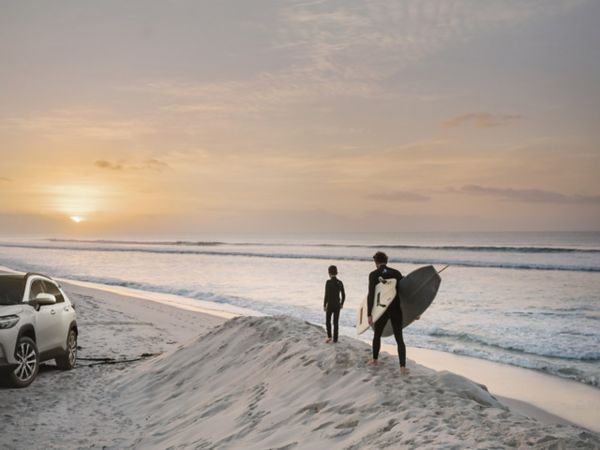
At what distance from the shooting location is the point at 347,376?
7.46 metres

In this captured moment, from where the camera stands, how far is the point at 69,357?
11070 millimetres

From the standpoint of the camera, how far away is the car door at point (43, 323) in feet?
32.3

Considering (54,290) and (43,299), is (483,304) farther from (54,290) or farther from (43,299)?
(43,299)

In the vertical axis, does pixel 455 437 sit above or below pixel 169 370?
above

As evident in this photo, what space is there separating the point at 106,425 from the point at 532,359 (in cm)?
993

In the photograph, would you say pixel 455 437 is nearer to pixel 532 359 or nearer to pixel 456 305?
pixel 532 359

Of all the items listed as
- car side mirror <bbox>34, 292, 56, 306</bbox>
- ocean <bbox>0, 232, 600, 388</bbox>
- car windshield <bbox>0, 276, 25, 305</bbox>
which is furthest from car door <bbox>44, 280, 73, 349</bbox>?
ocean <bbox>0, 232, 600, 388</bbox>

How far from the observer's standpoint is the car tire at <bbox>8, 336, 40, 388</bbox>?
9.15 meters

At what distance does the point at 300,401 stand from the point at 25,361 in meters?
5.35

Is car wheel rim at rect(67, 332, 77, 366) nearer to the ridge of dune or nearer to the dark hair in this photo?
the ridge of dune

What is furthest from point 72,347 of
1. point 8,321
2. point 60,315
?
point 8,321

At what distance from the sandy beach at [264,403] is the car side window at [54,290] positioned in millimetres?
1450

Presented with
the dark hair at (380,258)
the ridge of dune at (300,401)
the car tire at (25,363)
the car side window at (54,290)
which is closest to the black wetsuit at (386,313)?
the dark hair at (380,258)

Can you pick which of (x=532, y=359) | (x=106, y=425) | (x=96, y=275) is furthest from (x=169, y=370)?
(x=96, y=275)
